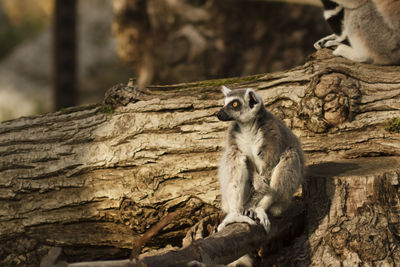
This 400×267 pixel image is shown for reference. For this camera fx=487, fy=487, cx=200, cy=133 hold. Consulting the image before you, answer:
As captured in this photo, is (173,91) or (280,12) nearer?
(173,91)

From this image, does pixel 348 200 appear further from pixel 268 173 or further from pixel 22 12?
pixel 22 12

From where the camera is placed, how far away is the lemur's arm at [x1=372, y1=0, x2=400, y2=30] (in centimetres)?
425

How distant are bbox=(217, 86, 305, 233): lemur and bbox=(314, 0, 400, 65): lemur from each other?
1.47 metres

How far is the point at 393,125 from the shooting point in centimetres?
386

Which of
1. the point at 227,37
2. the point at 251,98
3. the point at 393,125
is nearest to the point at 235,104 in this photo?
the point at 251,98

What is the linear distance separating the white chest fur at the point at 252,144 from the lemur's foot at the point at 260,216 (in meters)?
0.28

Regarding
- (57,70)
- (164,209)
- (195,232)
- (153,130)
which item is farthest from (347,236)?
(57,70)

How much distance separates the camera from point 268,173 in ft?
10.1

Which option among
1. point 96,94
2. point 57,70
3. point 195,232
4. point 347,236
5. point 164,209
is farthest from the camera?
point 96,94

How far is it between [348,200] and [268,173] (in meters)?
0.57

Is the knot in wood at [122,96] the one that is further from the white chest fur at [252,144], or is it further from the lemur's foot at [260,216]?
the lemur's foot at [260,216]

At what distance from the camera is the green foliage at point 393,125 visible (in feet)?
12.7

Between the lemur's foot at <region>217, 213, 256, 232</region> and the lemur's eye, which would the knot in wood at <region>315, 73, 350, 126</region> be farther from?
the lemur's foot at <region>217, 213, 256, 232</region>

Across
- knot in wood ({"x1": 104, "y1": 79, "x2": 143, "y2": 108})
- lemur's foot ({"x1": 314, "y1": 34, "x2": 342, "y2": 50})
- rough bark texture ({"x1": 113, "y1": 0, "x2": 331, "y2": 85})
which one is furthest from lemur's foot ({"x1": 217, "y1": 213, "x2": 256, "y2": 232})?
rough bark texture ({"x1": 113, "y1": 0, "x2": 331, "y2": 85})
